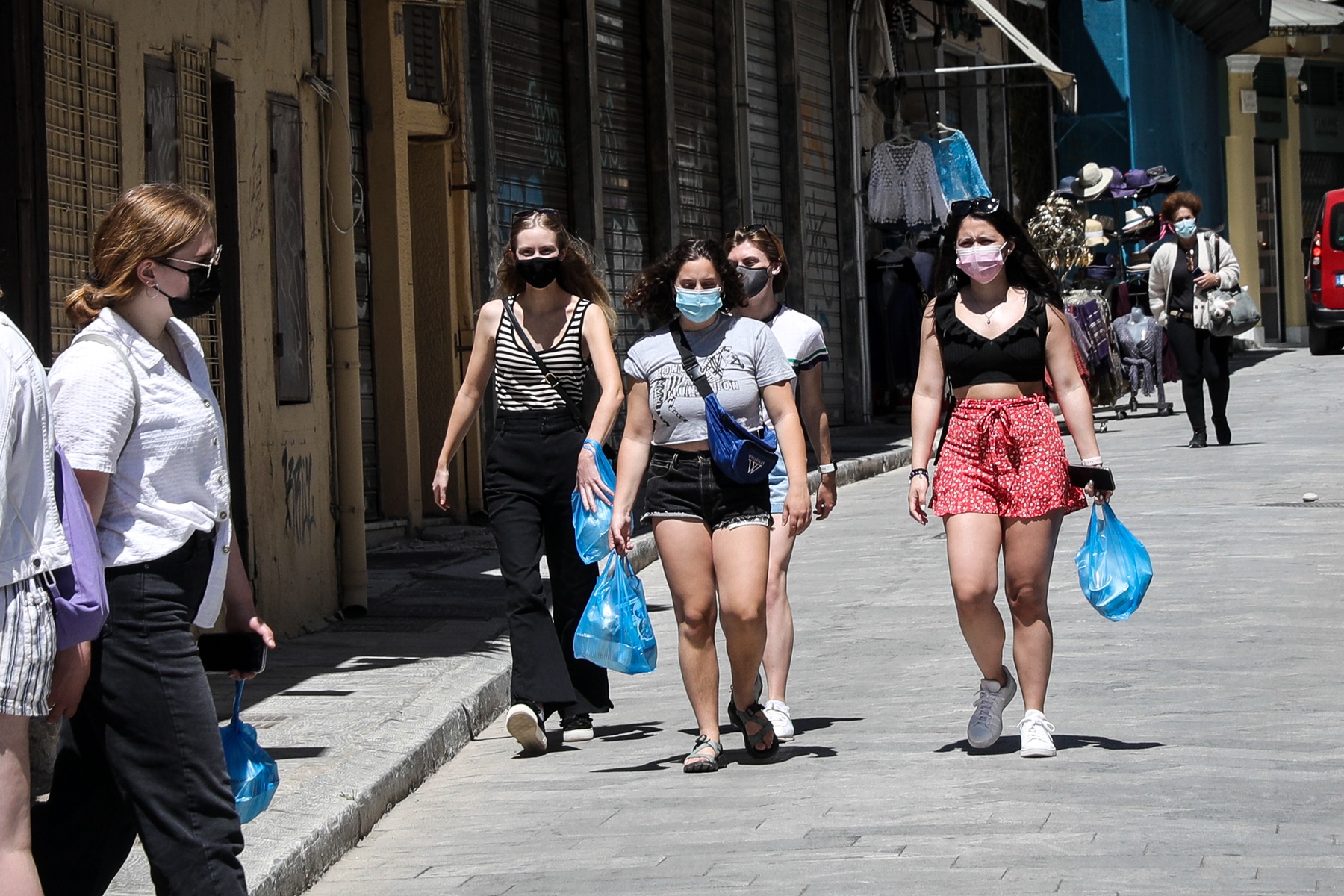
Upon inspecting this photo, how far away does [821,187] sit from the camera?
896 inches

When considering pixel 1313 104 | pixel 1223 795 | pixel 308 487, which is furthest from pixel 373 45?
pixel 1313 104

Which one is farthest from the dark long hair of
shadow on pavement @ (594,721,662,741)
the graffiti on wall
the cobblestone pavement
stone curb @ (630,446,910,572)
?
stone curb @ (630,446,910,572)

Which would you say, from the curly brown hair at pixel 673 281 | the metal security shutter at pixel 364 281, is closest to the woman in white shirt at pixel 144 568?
the curly brown hair at pixel 673 281

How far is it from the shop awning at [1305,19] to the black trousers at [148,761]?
119 ft

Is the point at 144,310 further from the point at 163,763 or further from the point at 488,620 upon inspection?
the point at 488,620

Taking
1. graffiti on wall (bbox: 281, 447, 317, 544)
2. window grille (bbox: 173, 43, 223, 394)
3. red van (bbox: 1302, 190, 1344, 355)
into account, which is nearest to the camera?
window grille (bbox: 173, 43, 223, 394)

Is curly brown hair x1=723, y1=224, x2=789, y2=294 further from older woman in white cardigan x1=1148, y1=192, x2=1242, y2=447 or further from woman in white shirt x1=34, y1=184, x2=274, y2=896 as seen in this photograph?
older woman in white cardigan x1=1148, y1=192, x2=1242, y2=447

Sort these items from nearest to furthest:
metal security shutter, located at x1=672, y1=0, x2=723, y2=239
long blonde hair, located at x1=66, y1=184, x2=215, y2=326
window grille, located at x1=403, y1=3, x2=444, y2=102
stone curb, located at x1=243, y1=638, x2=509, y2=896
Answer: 1. long blonde hair, located at x1=66, y1=184, x2=215, y2=326
2. stone curb, located at x1=243, y1=638, x2=509, y2=896
3. window grille, located at x1=403, y1=3, x2=444, y2=102
4. metal security shutter, located at x1=672, y1=0, x2=723, y2=239

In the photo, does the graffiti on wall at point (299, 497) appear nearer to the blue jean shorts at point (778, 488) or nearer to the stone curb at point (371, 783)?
the stone curb at point (371, 783)

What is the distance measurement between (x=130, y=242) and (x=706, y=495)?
2.69 m

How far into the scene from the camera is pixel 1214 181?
39.3 metres

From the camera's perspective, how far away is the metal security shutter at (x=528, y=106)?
15.1 meters

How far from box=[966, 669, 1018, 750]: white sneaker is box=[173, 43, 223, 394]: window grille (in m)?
3.71

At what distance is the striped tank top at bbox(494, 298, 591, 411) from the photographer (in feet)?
23.8
